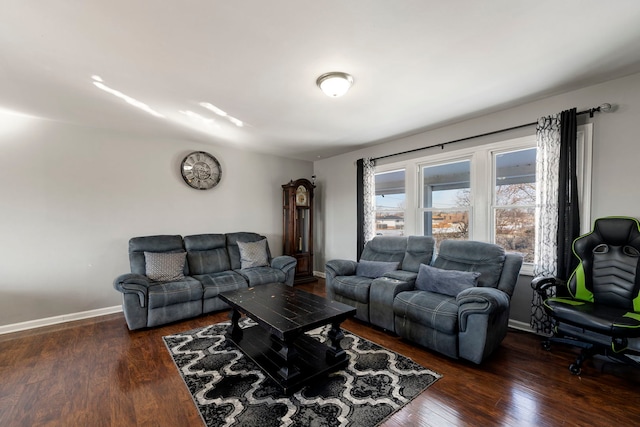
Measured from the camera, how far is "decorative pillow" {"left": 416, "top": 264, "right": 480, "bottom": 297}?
8.59ft

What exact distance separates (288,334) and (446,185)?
3038 mm

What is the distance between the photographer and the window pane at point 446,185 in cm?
356

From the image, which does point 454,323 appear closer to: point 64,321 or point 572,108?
point 572,108

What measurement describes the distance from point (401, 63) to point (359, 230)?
291 centimetres

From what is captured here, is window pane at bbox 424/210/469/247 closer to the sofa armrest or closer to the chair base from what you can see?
the chair base

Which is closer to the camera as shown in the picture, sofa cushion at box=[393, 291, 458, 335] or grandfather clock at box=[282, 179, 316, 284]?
sofa cushion at box=[393, 291, 458, 335]

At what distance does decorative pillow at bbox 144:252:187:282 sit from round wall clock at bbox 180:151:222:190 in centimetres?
125

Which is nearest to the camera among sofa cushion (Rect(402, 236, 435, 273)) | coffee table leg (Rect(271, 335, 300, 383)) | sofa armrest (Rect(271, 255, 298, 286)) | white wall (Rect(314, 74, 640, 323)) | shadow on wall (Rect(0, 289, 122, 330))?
coffee table leg (Rect(271, 335, 300, 383))

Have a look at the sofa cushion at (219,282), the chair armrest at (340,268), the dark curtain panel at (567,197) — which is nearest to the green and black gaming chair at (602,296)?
the dark curtain panel at (567,197)

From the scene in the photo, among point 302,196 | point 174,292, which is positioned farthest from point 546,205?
point 174,292

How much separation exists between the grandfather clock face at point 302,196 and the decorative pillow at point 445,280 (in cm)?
275

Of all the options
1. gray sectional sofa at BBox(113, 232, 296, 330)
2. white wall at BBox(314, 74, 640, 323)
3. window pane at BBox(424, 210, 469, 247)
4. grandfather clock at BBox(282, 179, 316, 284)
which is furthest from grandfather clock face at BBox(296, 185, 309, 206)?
window pane at BBox(424, 210, 469, 247)

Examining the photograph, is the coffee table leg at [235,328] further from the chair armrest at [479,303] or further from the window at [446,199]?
the window at [446,199]

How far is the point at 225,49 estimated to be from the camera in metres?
1.92
